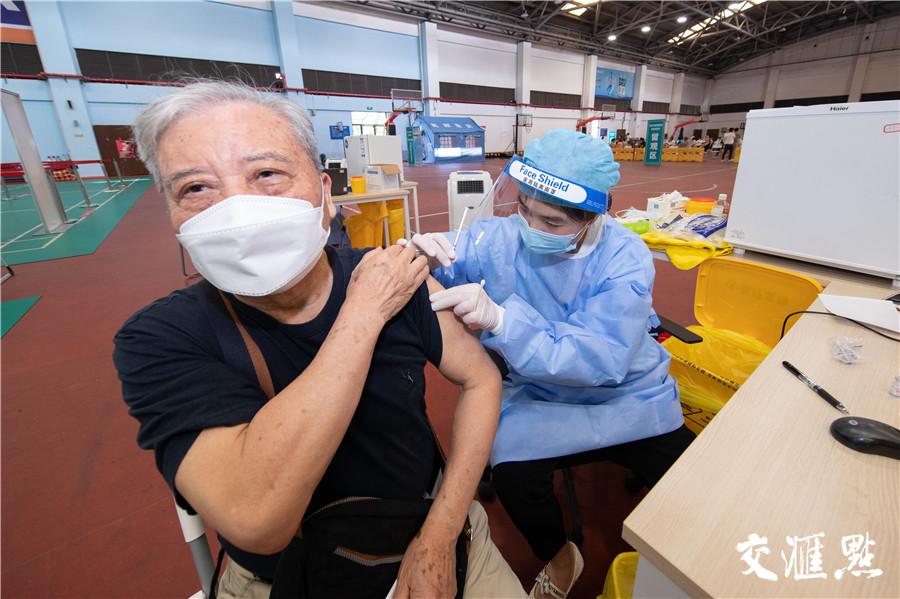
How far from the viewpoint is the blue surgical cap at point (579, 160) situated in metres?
1.16

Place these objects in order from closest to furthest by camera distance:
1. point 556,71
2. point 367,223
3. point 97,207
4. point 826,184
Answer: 1. point 826,184
2. point 367,223
3. point 97,207
4. point 556,71

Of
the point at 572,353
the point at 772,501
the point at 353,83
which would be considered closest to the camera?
the point at 772,501

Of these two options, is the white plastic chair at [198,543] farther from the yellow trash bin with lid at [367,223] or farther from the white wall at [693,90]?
the white wall at [693,90]

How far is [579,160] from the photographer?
3.80ft

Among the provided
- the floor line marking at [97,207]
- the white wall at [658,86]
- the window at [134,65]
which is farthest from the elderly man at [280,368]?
the white wall at [658,86]

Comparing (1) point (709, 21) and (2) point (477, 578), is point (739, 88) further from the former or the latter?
(2) point (477, 578)

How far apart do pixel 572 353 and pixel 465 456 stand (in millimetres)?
379

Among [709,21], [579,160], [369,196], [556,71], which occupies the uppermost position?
[709,21]

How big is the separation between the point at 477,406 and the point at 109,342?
3000 mm

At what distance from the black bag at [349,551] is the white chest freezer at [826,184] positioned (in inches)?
62.6

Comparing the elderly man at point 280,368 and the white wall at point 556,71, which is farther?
the white wall at point 556,71

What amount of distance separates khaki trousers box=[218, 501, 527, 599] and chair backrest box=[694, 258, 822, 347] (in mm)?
1339

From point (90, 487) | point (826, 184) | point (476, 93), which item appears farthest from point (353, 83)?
point (826, 184)

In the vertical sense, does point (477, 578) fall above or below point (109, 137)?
below
